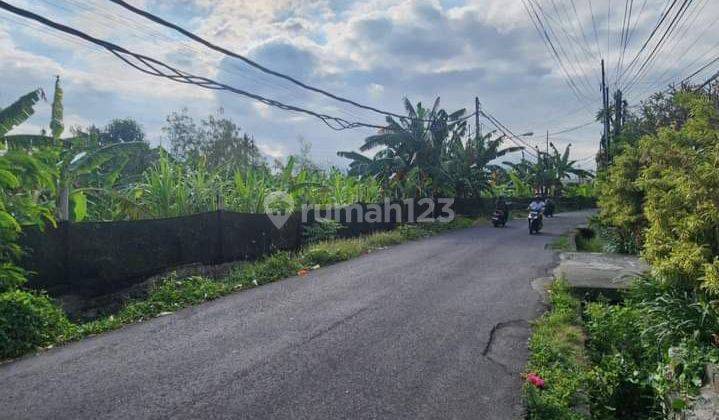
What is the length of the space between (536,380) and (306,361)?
228cm

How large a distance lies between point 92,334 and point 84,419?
289 centimetres

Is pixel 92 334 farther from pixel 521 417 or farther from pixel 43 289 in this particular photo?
pixel 521 417

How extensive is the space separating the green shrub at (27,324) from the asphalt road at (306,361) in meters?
0.41

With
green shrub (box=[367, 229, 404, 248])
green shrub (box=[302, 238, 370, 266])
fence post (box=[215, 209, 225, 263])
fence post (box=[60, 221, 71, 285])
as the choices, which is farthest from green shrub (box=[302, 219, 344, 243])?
fence post (box=[60, 221, 71, 285])

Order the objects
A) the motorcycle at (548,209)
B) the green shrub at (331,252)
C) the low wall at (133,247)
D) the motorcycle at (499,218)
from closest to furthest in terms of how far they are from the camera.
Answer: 1. the low wall at (133,247)
2. the green shrub at (331,252)
3. the motorcycle at (499,218)
4. the motorcycle at (548,209)

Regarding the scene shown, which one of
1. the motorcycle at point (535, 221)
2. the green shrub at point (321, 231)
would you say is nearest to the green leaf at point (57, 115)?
the green shrub at point (321, 231)

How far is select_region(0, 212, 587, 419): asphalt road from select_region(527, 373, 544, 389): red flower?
0.11m

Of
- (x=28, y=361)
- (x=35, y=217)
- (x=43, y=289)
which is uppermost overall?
(x=35, y=217)

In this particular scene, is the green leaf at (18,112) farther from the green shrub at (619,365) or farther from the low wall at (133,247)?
the green shrub at (619,365)

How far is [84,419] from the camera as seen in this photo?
3904 mm

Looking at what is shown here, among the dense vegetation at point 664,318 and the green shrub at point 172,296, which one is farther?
the green shrub at point 172,296

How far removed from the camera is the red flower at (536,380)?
4.24 metres

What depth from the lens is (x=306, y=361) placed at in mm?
5027

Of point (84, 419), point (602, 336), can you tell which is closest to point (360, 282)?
point (602, 336)
